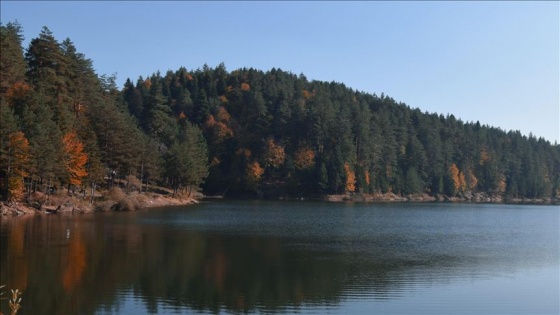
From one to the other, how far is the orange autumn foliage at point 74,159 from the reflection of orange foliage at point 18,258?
21.4 m

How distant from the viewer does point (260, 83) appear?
17000 cm

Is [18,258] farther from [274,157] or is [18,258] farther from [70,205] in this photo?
[274,157]

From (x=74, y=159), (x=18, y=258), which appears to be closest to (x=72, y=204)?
(x=74, y=159)

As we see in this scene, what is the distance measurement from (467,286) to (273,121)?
413 ft

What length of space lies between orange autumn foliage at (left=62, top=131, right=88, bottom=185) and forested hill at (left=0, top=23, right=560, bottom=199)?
6.7 inches

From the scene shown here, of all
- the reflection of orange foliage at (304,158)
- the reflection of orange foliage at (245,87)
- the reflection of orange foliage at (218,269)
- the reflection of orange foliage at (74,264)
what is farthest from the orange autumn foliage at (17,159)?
the reflection of orange foliage at (245,87)

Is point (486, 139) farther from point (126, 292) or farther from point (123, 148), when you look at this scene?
point (126, 292)

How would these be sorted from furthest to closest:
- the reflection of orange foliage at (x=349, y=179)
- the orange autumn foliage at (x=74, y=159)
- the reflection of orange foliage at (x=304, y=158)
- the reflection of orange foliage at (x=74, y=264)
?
1. the reflection of orange foliage at (x=304, y=158)
2. the reflection of orange foliage at (x=349, y=179)
3. the orange autumn foliage at (x=74, y=159)
4. the reflection of orange foliage at (x=74, y=264)

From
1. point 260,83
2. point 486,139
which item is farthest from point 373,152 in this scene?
point 486,139

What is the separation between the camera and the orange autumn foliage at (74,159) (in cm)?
6488

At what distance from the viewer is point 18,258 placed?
30672mm

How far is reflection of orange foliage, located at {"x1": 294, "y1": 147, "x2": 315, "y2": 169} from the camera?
138 meters

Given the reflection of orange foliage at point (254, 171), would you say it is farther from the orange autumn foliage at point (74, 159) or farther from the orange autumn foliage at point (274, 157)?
the orange autumn foliage at point (74, 159)

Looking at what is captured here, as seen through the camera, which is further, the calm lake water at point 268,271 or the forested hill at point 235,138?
the forested hill at point 235,138
